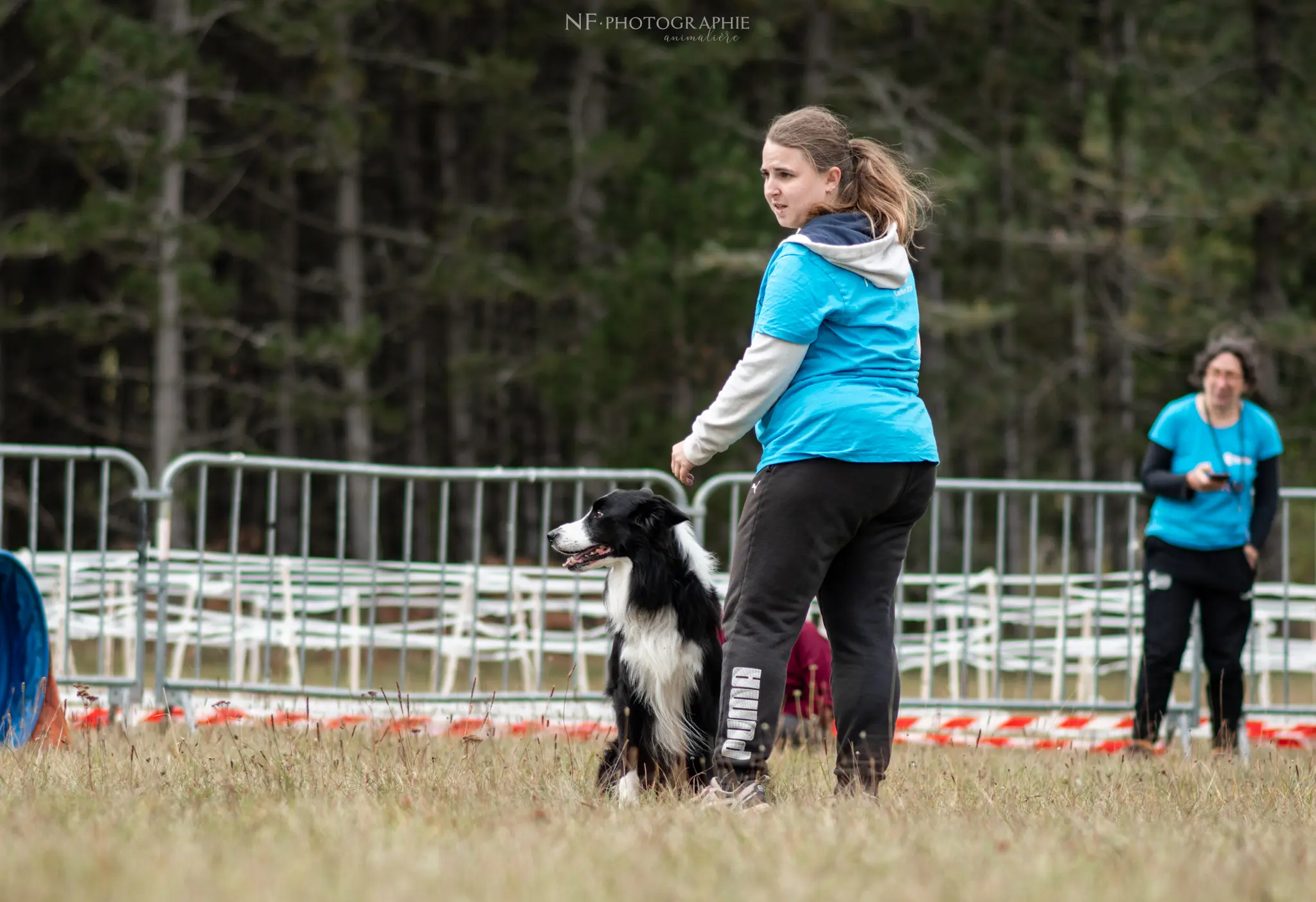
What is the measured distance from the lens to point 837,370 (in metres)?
3.84

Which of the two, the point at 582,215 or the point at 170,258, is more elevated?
the point at 582,215

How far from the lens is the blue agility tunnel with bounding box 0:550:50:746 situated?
514 cm

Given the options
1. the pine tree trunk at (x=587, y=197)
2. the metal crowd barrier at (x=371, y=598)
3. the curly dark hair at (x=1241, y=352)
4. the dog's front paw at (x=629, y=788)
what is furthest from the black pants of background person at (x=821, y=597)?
the pine tree trunk at (x=587, y=197)

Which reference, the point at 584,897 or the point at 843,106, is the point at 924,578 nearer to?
the point at 584,897

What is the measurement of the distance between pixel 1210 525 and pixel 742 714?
325 cm

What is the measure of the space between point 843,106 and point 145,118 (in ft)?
29.1

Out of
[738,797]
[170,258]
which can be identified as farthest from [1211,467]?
[170,258]

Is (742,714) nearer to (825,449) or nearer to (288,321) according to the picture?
(825,449)

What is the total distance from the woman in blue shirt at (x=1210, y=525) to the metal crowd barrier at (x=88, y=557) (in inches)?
168

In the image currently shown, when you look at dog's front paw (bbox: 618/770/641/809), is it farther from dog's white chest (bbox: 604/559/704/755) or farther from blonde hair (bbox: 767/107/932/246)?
blonde hair (bbox: 767/107/932/246)

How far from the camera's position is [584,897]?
2523mm

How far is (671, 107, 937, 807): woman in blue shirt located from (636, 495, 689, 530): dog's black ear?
0.60 m

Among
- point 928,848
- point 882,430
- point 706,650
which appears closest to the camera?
point 928,848

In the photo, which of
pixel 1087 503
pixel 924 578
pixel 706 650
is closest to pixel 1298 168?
pixel 1087 503
